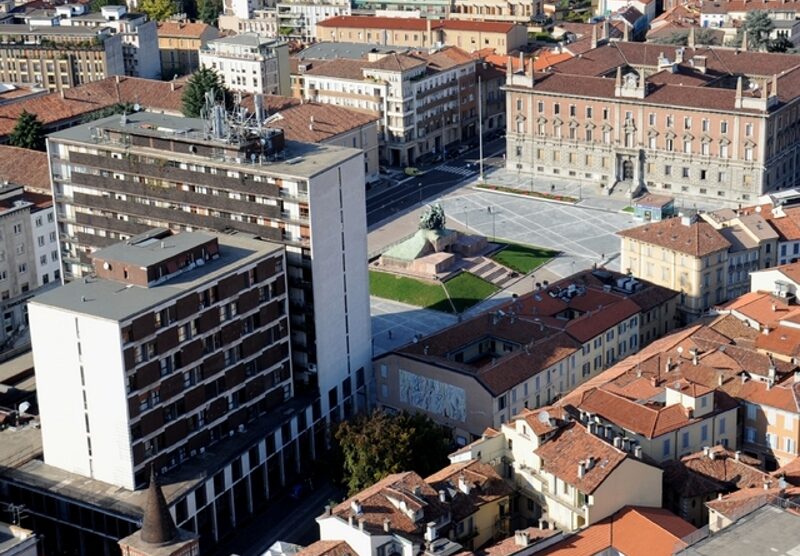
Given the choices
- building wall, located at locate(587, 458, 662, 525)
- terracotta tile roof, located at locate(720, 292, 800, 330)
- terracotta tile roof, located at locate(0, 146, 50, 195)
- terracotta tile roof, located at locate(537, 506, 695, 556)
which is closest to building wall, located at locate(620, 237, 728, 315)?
terracotta tile roof, located at locate(720, 292, 800, 330)

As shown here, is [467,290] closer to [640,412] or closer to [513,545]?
[640,412]

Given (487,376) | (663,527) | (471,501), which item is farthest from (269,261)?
(663,527)

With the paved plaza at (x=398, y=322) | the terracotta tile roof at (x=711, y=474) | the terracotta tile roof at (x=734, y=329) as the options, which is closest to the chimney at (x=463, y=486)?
the terracotta tile roof at (x=711, y=474)

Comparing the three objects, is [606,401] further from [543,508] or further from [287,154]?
[287,154]

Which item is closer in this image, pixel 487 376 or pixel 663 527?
pixel 663 527

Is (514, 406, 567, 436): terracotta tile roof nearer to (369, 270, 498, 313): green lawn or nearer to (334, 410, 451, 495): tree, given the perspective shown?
(334, 410, 451, 495): tree
